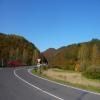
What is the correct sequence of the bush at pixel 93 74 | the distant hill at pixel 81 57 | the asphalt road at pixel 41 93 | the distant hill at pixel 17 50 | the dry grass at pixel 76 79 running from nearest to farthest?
the asphalt road at pixel 41 93
the dry grass at pixel 76 79
the bush at pixel 93 74
the distant hill at pixel 81 57
the distant hill at pixel 17 50

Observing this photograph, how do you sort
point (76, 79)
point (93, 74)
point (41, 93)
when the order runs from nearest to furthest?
1. point (41, 93)
2. point (76, 79)
3. point (93, 74)

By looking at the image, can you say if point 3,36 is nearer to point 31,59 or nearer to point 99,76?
point 31,59

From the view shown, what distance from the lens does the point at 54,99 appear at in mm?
17688

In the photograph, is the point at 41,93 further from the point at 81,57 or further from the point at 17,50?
the point at 17,50

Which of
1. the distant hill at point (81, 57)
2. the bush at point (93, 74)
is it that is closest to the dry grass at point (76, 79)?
the bush at point (93, 74)

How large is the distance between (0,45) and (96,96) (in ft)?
316

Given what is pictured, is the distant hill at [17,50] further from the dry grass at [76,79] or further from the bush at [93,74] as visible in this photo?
the dry grass at [76,79]

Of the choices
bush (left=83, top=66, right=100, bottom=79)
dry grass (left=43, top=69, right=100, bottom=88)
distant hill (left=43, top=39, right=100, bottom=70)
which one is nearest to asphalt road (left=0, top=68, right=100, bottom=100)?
dry grass (left=43, top=69, right=100, bottom=88)

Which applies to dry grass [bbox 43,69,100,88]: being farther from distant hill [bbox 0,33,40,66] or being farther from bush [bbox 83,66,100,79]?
distant hill [bbox 0,33,40,66]

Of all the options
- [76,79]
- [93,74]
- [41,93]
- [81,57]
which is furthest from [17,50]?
[41,93]

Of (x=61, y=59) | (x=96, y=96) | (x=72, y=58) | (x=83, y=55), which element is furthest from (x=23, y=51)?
(x=96, y=96)

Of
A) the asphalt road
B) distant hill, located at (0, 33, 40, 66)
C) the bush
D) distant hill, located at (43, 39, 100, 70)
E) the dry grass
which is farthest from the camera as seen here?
distant hill, located at (0, 33, 40, 66)

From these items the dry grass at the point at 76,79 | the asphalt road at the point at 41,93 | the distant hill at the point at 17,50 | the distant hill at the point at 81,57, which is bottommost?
the asphalt road at the point at 41,93

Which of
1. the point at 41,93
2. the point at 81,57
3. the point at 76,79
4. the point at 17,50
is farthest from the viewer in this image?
the point at 17,50
